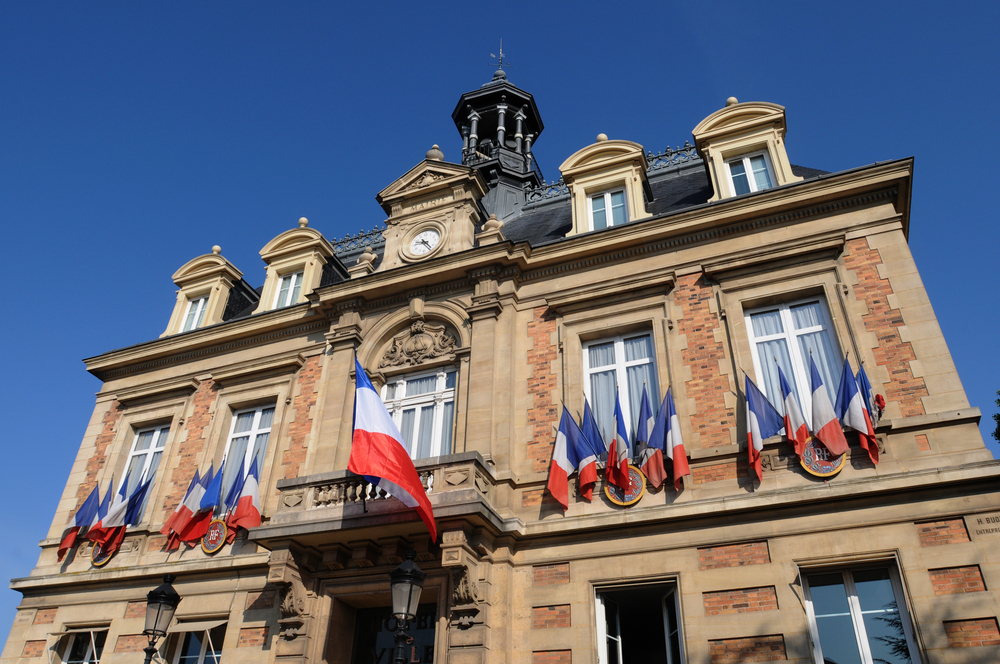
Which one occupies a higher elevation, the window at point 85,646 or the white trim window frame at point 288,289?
the white trim window frame at point 288,289

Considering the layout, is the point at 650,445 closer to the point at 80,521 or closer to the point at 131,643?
the point at 131,643

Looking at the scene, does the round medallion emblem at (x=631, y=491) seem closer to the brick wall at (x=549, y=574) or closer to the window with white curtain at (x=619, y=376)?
the window with white curtain at (x=619, y=376)

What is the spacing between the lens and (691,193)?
16250 millimetres

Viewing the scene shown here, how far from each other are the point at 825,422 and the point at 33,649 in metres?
15.7

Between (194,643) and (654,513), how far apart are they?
29.6 ft

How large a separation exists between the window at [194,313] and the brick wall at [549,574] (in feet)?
39.8

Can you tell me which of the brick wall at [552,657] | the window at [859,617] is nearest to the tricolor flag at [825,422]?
the window at [859,617]

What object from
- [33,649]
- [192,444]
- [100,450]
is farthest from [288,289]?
[33,649]

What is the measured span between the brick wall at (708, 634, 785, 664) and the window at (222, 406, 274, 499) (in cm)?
966

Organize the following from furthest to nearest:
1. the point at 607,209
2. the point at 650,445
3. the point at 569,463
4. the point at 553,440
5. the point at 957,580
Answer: the point at 607,209 → the point at 553,440 → the point at 569,463 → the point at 650,445 → the point at 957,580

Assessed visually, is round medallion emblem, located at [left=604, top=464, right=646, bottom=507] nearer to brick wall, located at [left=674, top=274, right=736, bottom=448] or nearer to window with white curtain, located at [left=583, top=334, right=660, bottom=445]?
window with white curtain, located at [left=583, top=334, right=660, bottom=445]

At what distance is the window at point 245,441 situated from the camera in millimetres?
15727

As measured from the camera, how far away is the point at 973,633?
355 inches

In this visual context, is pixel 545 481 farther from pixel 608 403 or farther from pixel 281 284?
pixel 281 284
